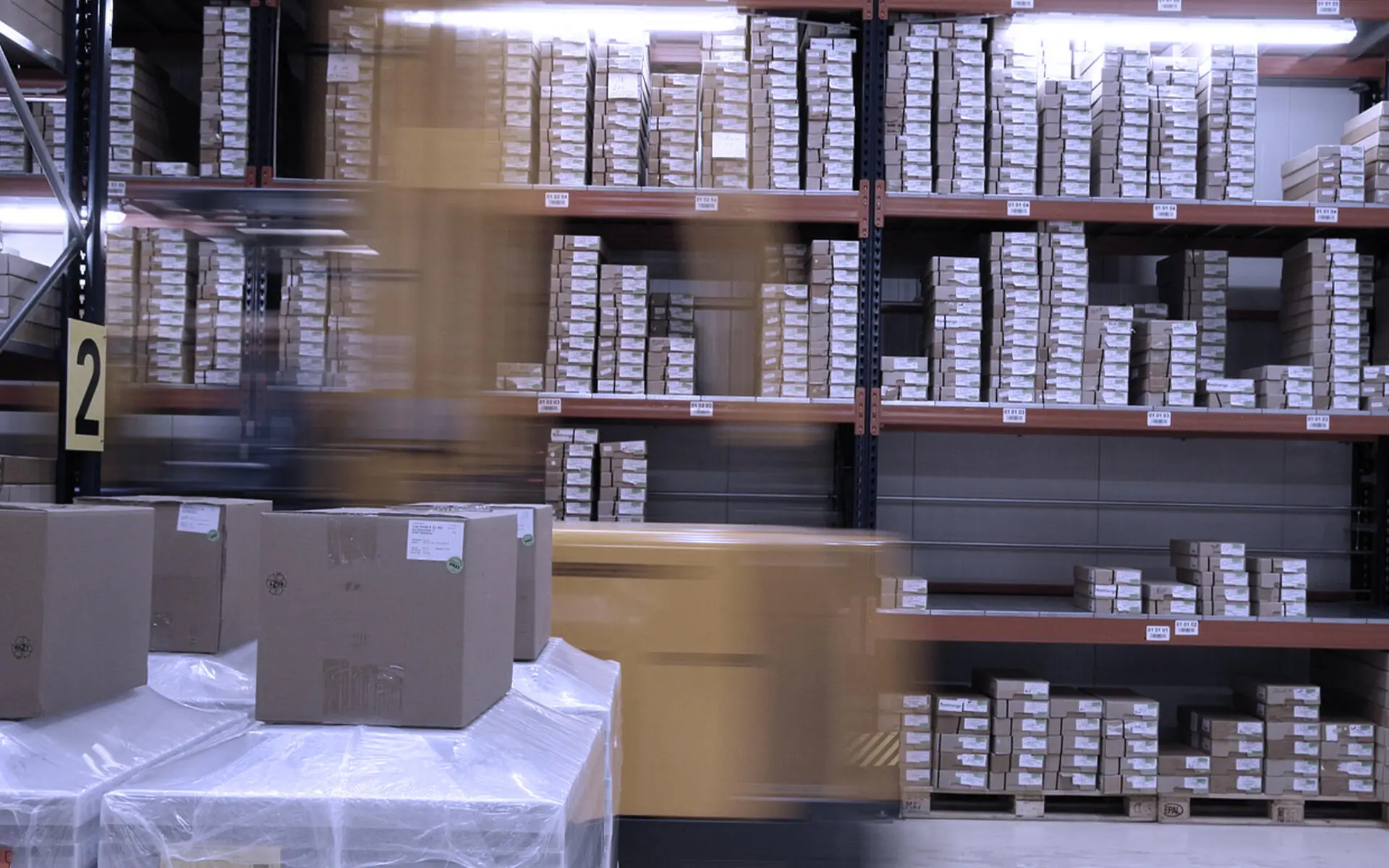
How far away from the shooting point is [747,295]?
12.6 ft

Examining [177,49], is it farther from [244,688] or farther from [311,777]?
[311,777]

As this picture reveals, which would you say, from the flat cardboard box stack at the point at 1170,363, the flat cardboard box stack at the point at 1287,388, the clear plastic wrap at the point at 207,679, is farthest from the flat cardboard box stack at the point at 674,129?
the clear plastic wrap at the point at 207,679

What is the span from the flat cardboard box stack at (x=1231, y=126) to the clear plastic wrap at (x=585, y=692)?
17.0ft

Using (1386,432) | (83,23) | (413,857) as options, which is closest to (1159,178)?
(1386,432)

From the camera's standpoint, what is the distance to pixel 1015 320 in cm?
620

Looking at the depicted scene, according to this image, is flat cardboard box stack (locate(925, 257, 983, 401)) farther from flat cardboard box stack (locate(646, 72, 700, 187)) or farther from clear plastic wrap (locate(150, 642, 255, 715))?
clear plastic wrap (locate(150, 642, 255, 715))

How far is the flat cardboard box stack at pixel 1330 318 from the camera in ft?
20.8

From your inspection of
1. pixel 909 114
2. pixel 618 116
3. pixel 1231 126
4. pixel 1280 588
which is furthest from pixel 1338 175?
pixel 618 116

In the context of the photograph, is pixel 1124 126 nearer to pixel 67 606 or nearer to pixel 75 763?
pixel 67 606

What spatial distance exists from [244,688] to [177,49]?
255 inches

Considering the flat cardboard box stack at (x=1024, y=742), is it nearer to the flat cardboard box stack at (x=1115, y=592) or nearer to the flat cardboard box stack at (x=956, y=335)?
the flat cardboard box stack at (x=1115, y=592)

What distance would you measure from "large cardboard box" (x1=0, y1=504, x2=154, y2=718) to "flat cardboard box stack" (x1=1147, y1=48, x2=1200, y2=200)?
5.94 metres

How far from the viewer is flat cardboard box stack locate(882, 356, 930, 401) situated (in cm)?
616

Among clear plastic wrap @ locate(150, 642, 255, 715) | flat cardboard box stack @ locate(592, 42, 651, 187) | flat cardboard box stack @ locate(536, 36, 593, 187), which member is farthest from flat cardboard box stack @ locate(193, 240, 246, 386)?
clear plastic wrap @ locate(150, 642, 255, 715)
